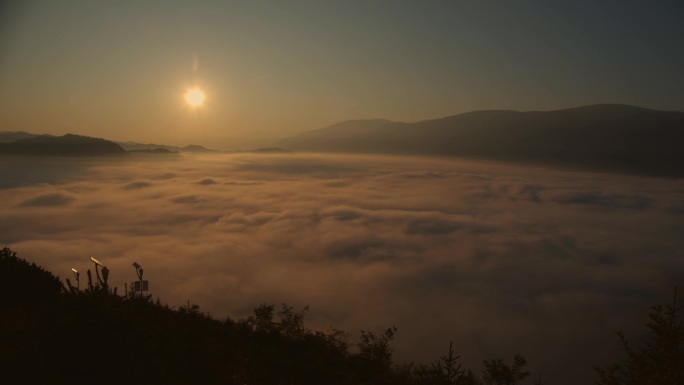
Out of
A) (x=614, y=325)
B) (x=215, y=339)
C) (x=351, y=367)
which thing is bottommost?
(x=614, y=325)

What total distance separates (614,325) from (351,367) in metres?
139

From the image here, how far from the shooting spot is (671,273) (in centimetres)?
15625

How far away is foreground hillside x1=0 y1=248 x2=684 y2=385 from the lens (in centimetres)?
1065

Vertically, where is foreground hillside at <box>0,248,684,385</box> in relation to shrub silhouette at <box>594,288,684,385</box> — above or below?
below

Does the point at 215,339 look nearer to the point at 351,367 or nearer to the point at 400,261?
the point at 351,367

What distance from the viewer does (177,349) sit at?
1670 cm

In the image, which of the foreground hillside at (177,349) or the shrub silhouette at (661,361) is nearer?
the shrub silhouette at (661,361)

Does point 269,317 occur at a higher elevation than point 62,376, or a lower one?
lower

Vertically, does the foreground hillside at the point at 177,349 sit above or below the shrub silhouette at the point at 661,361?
below

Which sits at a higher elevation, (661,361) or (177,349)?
(661,361)

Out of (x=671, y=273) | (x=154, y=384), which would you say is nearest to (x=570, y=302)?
(x=671, y=273)

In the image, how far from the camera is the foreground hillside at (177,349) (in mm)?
10648

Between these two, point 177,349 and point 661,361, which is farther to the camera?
point 177,349

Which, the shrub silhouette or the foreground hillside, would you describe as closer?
the shrub silhouette
